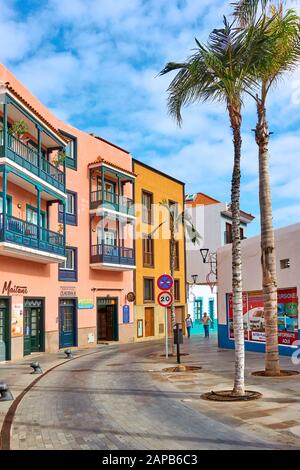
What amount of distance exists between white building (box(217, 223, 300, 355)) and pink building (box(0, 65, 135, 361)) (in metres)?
8.13

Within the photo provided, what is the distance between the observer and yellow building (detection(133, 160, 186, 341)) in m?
35.1

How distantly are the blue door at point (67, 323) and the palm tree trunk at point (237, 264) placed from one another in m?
17.2

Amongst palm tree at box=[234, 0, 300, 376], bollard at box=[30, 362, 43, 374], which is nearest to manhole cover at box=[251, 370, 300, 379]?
palm tree at box=[234, 0, 300, 376]

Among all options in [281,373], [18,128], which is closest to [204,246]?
[18,128]

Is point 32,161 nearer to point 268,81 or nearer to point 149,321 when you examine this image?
point 268,81

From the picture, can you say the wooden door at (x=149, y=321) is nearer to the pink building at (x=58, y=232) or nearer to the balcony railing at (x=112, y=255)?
the pink building at (x=58, y=232)

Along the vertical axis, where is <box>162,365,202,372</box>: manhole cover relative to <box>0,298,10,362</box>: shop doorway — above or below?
below

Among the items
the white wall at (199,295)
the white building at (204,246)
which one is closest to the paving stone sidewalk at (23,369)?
the white wall at (199,295)

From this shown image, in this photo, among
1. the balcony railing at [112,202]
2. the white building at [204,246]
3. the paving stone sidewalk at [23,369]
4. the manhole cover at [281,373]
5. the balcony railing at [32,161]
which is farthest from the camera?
the white building at [204,246]

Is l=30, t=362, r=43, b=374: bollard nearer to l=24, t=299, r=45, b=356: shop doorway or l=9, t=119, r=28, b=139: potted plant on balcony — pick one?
l=24, t=299, r=45, b=356: shop doorway

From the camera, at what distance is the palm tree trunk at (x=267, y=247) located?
1485 centimetres

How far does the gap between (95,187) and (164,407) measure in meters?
22.2

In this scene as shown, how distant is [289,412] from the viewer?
9453mm

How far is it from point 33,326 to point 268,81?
15.9 meters
